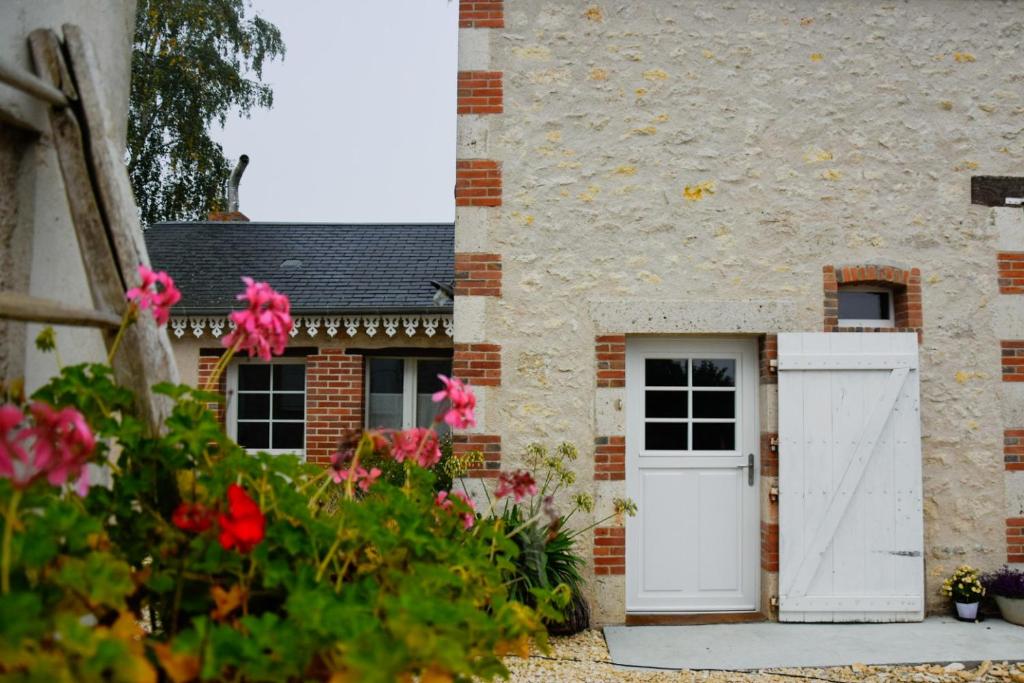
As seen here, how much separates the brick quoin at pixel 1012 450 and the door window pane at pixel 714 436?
1918 millimetres

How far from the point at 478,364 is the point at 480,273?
0.65 metres

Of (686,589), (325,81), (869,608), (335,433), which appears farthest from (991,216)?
(325,81)

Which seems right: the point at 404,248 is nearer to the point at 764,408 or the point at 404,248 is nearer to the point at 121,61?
the point at 764,408

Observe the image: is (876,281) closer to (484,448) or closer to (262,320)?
(484,448)

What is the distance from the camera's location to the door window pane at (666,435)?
5.71 m

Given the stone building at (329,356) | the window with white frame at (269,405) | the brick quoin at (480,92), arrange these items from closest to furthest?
the brick quoin at (480,92)
the stone building at (329,356)
the window with white frame at (269,405)

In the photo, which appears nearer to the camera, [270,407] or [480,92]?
[480,92]

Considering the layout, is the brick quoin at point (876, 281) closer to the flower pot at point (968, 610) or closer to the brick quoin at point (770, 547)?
the brick quoin at point (770, 547)

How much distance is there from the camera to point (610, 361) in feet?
18.0

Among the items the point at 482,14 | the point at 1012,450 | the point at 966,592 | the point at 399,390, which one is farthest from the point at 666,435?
the point at 399,390

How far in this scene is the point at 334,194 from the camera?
102 feet

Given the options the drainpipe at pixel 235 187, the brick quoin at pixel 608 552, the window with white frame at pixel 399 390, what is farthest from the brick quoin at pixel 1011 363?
the drainpipe at pixel 235 187

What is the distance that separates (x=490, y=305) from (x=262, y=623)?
432 cm

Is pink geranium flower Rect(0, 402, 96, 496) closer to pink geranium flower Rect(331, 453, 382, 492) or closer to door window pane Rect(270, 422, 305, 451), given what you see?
pink geranium flower Rect(331, 453, 382, 492)
